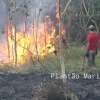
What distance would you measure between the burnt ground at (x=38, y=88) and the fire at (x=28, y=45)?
1.46 m

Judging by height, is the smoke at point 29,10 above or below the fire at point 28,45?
above

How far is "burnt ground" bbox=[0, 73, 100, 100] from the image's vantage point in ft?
27.2

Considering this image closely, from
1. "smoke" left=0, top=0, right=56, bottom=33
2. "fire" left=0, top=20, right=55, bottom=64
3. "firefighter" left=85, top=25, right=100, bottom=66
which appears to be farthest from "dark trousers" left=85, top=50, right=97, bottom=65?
"smoke" left=0, top=0, right=56, bottom=33

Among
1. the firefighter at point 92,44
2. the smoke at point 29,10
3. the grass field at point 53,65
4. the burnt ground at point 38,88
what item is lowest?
the burnt ground at point 38,88

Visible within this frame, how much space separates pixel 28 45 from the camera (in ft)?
44.0

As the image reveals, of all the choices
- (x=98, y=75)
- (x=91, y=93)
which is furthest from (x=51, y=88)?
(x=98, y=75)

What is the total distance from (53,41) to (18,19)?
1.66 m

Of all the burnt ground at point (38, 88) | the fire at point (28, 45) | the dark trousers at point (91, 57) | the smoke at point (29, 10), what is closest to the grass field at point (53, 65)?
the dark trousers at point (91, 57)

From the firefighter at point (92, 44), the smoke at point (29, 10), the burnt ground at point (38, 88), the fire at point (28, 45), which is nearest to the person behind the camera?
the burnt ground at point (38, 88)

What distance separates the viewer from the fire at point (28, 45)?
12.9 meters

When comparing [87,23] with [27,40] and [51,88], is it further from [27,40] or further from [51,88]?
[51,88]

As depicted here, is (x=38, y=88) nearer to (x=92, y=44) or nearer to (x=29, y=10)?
(x=92, y=44)

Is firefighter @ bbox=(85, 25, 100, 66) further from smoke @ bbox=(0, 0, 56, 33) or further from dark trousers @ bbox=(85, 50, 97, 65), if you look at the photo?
smoke @ bbox=(0, 0, 56, 33)

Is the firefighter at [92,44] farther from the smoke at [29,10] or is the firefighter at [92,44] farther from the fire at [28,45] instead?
the smoke at [29,10]
